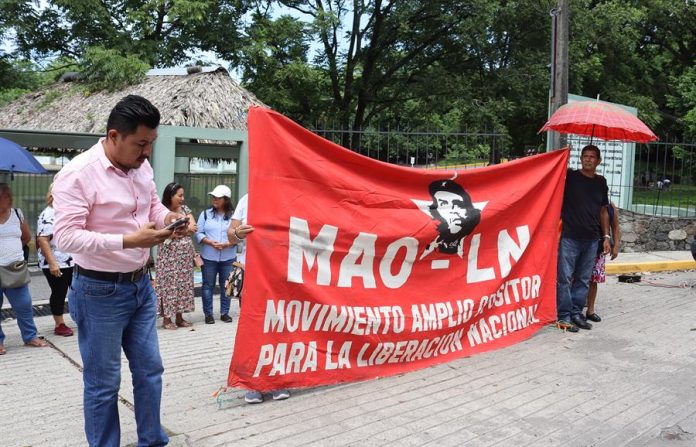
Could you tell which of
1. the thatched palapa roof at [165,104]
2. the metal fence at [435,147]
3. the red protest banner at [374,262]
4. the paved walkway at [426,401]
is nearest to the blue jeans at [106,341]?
the paved walkway at [426,401]

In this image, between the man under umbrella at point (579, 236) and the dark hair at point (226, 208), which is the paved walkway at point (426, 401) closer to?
the man under umbrella at point (579, 236)

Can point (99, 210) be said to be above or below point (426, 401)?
above

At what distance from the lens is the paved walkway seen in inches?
161

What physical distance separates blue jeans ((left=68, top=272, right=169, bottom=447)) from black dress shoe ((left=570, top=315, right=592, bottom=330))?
514 cm

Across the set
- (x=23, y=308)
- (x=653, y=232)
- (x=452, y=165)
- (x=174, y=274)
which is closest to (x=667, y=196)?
(x=653, y=232)

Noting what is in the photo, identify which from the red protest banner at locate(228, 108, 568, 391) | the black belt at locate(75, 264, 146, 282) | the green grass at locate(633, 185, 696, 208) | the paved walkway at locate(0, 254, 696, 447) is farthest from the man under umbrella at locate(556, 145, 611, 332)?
the green grass at locate(633, 185, 696, 208)

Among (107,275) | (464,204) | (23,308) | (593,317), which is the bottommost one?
(593,317)

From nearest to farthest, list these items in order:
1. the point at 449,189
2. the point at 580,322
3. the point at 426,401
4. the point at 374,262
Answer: the point at 426,401
the point at 374,262
the point at 449,189
the point at 580,322

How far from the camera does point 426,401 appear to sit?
15.5 feet

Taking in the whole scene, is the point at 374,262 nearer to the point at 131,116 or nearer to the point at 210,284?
the point at 131,116

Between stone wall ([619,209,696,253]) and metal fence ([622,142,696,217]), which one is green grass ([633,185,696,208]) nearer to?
metal fence ([622,142,696,217])

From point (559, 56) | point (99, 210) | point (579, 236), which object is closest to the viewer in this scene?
point (99, 210)

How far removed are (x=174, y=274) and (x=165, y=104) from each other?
5773 mm

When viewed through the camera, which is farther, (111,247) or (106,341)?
(106,341)
